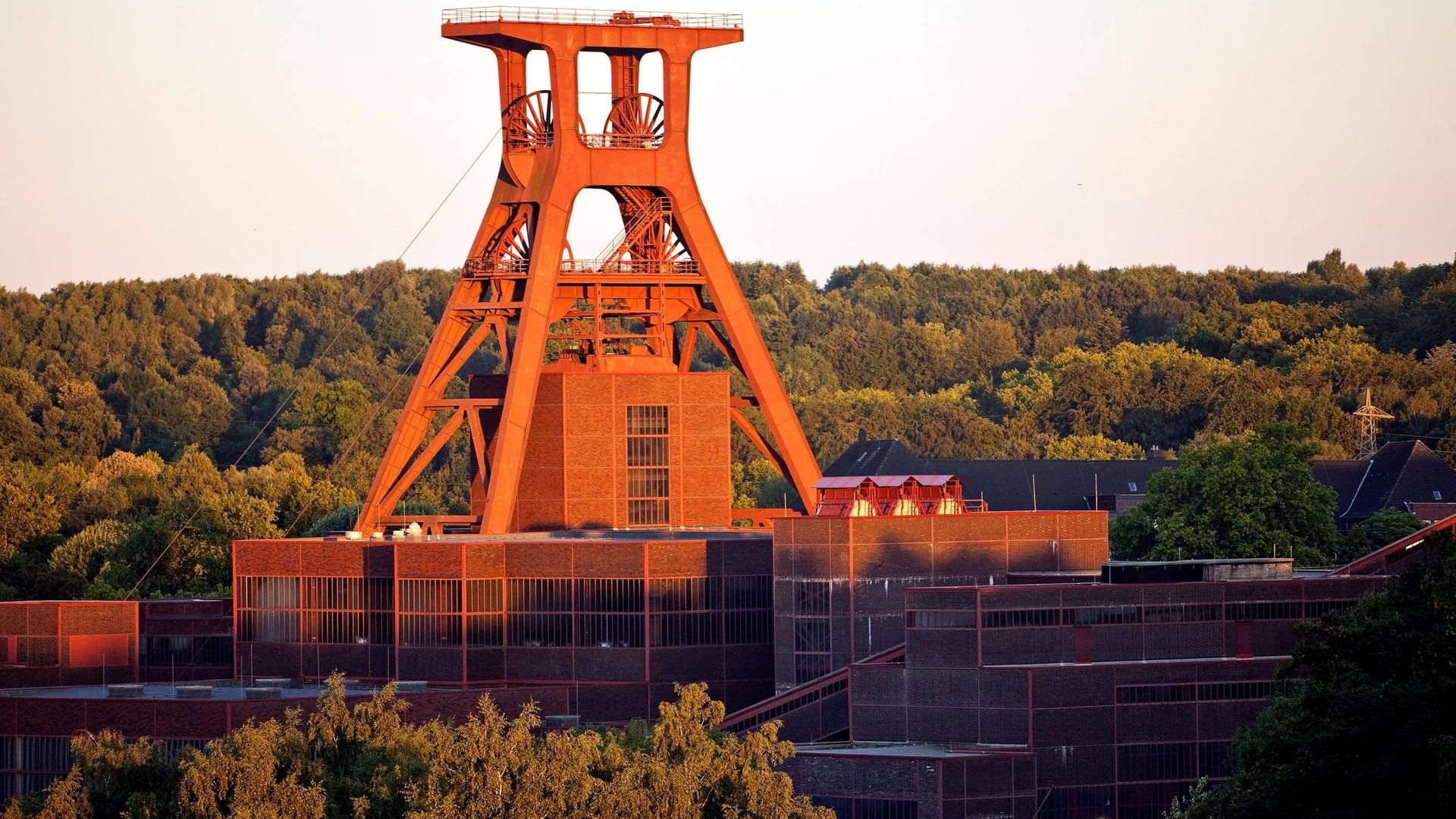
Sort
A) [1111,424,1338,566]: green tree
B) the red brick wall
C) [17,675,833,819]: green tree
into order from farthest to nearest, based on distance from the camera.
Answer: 1. [1111,424,1338,566]: green tree
2. the red brick wall
3. [17,675,833,819]: green tree

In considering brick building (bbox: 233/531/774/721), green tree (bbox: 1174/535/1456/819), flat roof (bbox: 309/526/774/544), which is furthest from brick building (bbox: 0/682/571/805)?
green tree (bbox: 1174/535/1456/819)

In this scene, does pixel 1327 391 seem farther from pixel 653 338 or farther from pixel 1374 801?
pixel 1374 801

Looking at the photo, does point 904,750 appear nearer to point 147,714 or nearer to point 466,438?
point 147,714

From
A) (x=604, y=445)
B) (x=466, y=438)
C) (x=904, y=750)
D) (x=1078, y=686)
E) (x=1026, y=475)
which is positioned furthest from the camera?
(x=466, y=438)

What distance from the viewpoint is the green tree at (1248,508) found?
100m

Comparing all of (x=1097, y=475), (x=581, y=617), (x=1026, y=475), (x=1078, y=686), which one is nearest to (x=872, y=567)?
(x=1078, y=686)

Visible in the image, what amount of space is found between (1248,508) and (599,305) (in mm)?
27921

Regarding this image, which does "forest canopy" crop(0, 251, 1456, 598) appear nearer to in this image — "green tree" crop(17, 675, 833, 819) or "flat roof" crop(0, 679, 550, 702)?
"flat roof" crop(0, 679, 550, 702)

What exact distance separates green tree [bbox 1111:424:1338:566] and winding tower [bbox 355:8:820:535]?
61.5 feet

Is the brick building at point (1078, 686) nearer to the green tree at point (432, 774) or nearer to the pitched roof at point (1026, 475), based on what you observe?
the green tree at point (432, 774)

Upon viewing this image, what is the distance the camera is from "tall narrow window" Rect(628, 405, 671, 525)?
3472 inches

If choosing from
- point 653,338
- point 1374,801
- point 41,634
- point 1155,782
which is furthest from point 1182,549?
point 1374,801

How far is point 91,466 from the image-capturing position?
553 feet

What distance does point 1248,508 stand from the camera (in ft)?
334
